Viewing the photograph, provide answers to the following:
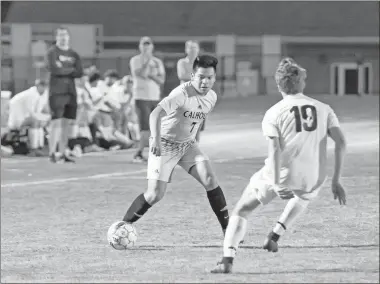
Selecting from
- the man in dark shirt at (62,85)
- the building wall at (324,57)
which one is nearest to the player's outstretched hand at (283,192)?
the man in dark shirt at (62,85)

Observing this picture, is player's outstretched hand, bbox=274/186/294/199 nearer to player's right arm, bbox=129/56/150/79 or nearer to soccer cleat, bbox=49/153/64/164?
player's right arm, bbox=129/56/150/79

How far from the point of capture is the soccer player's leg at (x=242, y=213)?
3.83m

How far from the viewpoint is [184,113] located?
4398 mm

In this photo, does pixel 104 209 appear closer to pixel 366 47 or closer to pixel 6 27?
pixel 6 27

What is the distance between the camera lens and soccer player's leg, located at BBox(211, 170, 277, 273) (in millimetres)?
3828

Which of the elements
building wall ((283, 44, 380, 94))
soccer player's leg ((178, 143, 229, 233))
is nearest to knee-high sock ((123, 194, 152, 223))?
soccer player's leg ((178, 143, 229, 233))

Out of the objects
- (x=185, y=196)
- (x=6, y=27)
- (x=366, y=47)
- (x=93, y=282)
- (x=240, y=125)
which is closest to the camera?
(x=93, y=282)

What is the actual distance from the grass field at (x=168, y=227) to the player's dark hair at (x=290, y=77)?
1.29 feet

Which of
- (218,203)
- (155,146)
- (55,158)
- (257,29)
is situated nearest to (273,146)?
(155,146)

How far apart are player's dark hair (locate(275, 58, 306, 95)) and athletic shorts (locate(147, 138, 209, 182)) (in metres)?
0.83

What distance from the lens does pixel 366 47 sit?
177ft

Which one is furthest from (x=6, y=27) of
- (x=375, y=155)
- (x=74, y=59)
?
(x=74, y=59)

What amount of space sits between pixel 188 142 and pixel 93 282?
1.18 m

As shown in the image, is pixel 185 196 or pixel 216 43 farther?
pixel 216 43
